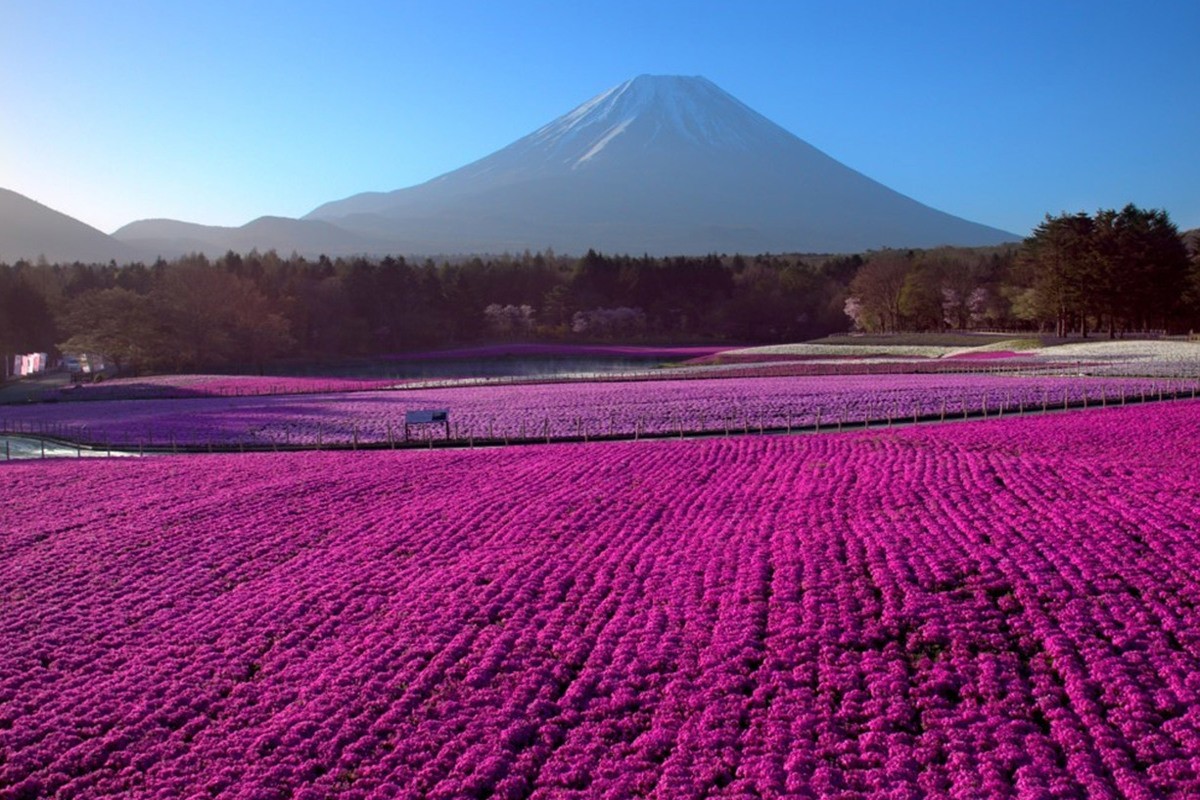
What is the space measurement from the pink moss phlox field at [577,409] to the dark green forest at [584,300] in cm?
2878

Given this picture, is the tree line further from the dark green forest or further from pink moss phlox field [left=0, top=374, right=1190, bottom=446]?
pink moss phlox field [left=0, top=374, right=1190, bottom=446]

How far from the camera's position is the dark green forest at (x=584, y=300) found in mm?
69812

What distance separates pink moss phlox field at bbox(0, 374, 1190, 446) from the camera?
106 ft

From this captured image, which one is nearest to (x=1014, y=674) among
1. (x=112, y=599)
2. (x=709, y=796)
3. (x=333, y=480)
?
(x=709, y=796)

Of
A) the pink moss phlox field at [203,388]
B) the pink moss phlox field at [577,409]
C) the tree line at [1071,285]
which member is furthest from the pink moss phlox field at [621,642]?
the tree line at [1071,285]

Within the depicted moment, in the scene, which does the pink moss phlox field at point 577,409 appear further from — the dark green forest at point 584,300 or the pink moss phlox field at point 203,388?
the dark green forest at point 584,300

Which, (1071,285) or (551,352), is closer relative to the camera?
(1071,285)

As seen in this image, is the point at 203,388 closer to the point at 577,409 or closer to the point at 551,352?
the point at 577,409

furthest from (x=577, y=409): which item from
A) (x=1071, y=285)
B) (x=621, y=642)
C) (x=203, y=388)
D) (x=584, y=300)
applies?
(x=584, y=300)

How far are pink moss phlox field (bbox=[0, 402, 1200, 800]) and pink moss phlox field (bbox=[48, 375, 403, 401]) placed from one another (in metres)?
36.1

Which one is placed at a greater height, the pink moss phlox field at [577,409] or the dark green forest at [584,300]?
the dark green forest at [584,300]

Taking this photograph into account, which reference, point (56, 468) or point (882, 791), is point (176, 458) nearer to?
point (56, 468)

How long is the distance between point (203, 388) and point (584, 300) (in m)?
57.4

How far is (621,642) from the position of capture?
34.0 ft
